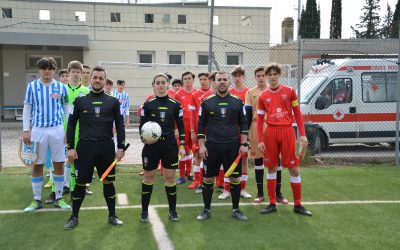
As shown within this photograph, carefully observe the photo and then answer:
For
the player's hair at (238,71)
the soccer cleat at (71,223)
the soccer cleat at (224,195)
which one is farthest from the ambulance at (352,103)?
the soccer cleat at (71,223)

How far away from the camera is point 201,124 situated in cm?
573

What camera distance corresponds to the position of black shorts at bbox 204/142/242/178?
559 cm

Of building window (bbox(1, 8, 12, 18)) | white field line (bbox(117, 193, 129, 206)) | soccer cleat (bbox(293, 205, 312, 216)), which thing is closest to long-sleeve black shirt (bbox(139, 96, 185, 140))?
white field line (bbox(117, 193, 129, 206))

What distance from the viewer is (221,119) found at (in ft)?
18.5

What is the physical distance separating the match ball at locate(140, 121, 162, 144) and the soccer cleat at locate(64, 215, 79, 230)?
1.42 m

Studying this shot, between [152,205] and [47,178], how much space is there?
Result: 9.61 feet

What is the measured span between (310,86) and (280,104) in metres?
5.98

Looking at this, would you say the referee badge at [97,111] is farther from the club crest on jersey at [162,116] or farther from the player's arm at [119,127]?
the club crest on jersey at [162,116]

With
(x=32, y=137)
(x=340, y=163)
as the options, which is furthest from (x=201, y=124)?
(x=340, y=163)

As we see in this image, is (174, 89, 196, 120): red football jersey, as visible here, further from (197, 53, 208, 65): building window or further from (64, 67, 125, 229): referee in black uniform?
(197, 53, 208, 65): building window

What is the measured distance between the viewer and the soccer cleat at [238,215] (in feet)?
18.8

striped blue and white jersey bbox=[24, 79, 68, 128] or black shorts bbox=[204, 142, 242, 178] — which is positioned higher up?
striped blue and white jersey bbox=[24, 79, 68, 128]

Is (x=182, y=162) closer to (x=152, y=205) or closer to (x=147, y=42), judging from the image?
(x=152, y=205)

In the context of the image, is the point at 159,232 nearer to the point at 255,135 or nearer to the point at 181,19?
the point at 255,135
